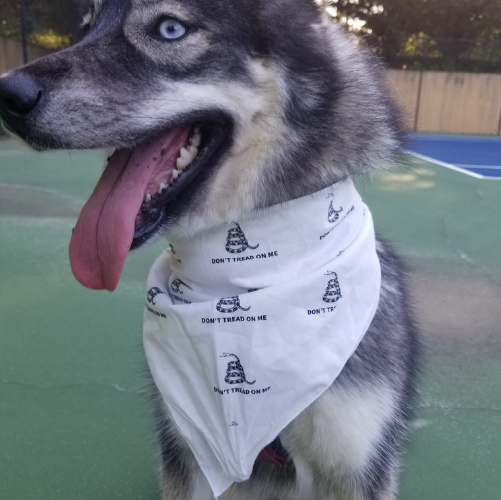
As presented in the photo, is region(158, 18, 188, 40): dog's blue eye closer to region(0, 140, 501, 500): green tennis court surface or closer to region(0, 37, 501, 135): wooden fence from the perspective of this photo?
region(0, 140, 501, 500): green tennis court surface

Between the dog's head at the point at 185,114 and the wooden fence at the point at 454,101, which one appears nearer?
the dog's head at the point at 185,114

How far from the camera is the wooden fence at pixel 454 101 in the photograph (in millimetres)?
14445

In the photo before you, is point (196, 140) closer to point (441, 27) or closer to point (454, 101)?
point (454, 101)

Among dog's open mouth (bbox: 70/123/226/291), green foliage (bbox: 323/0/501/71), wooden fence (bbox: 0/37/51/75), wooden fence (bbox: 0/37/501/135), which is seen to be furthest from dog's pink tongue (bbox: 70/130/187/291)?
green foliage (bbox: 323/0/501/71)

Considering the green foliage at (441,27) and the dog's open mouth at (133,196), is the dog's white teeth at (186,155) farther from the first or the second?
the green foliage at (441,27)

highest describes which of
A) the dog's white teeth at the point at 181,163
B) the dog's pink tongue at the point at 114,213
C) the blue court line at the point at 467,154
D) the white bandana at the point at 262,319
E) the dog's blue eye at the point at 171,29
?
the dog's blue eye at the point at 171,29

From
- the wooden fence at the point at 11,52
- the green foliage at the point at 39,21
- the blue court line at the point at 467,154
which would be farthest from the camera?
the wooden fence at the point at 11,52

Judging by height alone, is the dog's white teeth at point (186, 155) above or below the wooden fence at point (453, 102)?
above

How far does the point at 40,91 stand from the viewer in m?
1.29

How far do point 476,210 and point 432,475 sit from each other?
150 inches

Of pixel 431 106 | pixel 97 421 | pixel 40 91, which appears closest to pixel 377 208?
pixel 97 421

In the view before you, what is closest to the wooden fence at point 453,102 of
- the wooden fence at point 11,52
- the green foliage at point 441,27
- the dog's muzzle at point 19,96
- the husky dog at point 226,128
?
the green foliage at point 441,27

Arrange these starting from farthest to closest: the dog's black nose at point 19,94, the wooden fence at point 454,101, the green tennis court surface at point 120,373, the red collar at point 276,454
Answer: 1. the wooden fence at point 454,101
2. the green tennis court surface at point 120,373
3. the red collar at point 276,454
4. the dog's black nose at point 19,94

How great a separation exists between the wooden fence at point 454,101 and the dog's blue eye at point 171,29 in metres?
13.9
